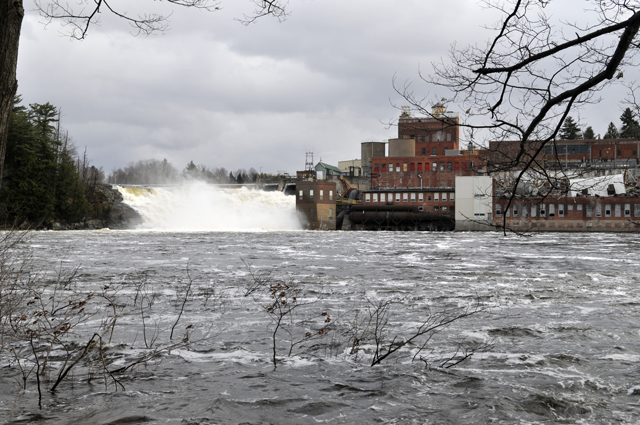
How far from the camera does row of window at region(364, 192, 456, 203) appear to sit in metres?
90.1

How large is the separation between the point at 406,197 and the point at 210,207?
32111mm

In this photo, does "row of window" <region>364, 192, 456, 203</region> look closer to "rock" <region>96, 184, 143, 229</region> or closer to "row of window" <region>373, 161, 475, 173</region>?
"row of window" <region>373, 161, 475, 173</region>

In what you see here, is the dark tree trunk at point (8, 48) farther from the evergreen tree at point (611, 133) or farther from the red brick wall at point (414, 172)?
the evergreen tree at point (611, 133)

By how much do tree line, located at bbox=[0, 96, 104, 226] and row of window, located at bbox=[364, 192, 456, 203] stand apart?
43.9 metres

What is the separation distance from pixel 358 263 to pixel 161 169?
535 ft

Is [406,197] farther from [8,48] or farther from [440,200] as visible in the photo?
[8,48]

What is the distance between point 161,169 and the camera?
177m

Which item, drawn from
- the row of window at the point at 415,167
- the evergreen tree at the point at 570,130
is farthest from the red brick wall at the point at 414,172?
the evergreen tree at the point at 570,130

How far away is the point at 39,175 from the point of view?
7169 centimetres

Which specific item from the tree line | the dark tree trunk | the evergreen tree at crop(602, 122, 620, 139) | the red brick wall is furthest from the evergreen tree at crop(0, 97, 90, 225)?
the evergreen tree at crop(602, 122, 620, 139)

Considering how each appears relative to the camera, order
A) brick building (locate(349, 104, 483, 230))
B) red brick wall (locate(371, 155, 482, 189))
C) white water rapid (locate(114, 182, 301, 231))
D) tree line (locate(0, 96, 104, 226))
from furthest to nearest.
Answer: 1. red brick wall (locate(371, 155, 482, 189))
2. brick building (locate(349, 104, 483, 230))
3. white water rapid (locate(114, 182, 301, 231))
4. tree line (locate(0, 96, 104, 226))

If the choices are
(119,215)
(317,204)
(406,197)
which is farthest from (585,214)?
(119,215)

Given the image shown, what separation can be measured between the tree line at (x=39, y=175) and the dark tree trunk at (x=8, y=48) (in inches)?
2720

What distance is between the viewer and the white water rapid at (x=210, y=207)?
8400 centimetres
